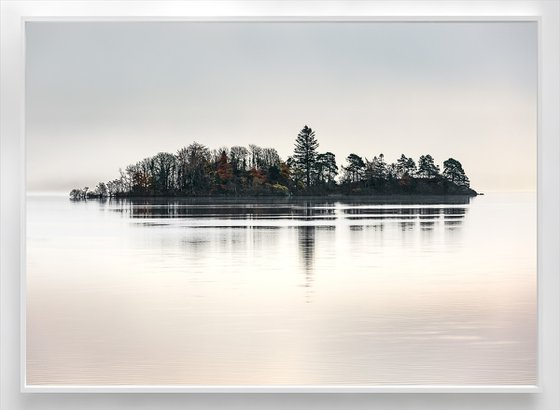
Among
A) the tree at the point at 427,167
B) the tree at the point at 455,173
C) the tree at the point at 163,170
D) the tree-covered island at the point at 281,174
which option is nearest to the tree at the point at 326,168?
the tree-covered island at the point at 281,174

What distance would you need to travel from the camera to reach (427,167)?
10.9ft

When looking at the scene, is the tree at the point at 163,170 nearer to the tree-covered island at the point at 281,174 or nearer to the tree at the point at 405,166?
the tree-covered island at the point at 281,174

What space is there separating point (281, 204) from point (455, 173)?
76cm

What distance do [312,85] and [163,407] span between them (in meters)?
1.51

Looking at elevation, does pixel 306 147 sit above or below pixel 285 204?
above

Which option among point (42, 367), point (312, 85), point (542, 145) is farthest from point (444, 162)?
point (42, 367)

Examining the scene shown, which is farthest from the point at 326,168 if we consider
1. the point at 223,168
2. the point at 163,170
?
the point at 163,170

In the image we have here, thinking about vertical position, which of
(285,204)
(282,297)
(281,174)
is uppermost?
(281,174)

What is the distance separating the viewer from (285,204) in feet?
10.9

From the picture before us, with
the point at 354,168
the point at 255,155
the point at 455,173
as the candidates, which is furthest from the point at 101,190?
the point at 455,173

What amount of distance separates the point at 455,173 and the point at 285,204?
0.74 metres

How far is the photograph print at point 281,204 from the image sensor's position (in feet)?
10.7

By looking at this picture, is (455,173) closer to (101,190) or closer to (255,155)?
(255,155)

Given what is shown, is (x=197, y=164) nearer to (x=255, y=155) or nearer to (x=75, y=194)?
(x=255, y=155)
